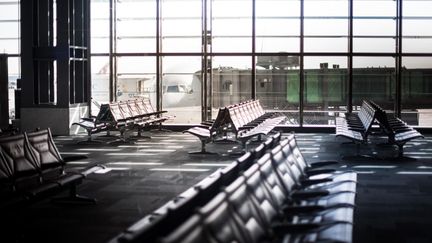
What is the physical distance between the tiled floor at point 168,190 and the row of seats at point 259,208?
71cm

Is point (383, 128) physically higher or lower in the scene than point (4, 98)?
lower

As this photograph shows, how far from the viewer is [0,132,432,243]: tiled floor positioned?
493 cm

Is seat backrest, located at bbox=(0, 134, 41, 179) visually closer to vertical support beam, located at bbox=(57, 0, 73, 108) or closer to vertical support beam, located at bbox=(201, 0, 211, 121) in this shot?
vertical support beam, located at bbox=(57, 0, 73, 108)

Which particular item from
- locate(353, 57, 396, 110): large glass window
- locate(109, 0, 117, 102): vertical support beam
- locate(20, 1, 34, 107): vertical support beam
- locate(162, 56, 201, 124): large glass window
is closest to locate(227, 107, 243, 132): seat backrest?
locate(162, 56, 201, 124): large glass window

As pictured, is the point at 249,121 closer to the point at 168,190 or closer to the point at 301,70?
the point at 301,70

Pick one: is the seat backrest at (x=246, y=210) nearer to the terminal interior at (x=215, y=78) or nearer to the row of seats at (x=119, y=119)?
the terminal interior at (x=215, y=78)

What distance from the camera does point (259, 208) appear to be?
3221 millimetres

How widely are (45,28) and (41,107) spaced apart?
1944 millimetres

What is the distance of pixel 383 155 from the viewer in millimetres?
9852

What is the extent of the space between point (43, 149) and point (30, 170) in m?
0.45

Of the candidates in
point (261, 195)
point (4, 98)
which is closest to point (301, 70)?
point (4, 98)

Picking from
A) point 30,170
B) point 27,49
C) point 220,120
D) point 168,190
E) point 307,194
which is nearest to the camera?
point 307,194

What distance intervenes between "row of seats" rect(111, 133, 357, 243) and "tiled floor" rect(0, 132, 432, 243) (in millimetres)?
713

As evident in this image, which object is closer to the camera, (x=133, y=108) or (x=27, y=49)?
(x=133, y=108)
